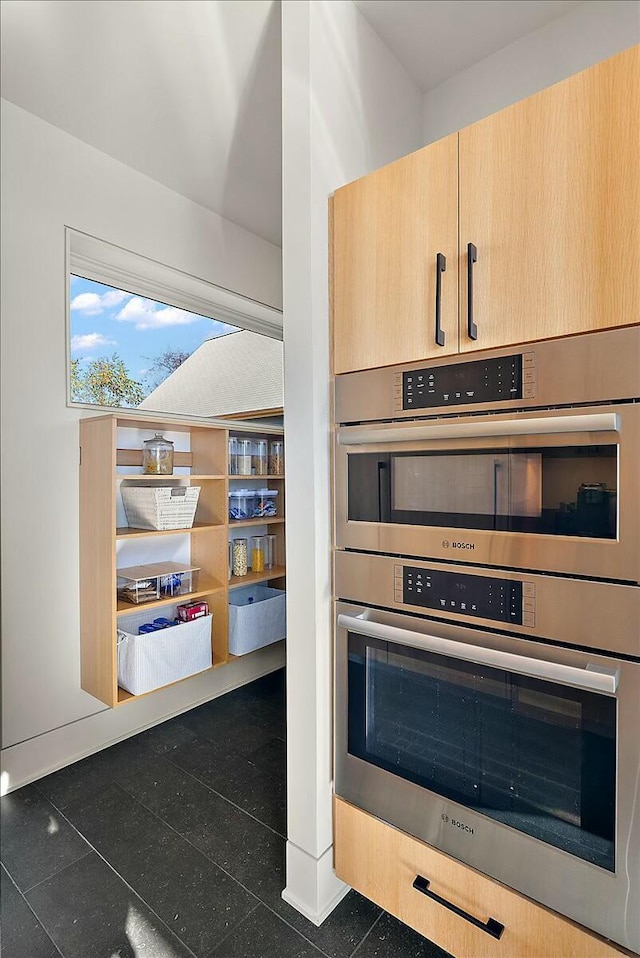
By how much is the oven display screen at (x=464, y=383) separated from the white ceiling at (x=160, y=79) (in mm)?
1312

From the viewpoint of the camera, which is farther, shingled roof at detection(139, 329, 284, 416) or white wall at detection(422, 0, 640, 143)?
shingled roof at detection(139, 329, 284, 416)

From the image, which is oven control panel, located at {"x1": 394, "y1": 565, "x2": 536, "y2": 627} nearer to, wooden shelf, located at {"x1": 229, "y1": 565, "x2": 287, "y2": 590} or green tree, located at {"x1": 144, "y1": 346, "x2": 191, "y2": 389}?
wooden shelf, located at {"x1": 229, "y1": 565, "x2": 287, "y2": 590}

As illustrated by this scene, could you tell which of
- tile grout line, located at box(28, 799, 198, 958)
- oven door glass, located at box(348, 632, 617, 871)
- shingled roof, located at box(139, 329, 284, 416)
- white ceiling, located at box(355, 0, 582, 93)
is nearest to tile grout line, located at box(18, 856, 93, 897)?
tile grout line, located at box(28, 799, 198, 958)

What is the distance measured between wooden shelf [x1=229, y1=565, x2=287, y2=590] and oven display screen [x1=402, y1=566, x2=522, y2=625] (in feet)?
5.14

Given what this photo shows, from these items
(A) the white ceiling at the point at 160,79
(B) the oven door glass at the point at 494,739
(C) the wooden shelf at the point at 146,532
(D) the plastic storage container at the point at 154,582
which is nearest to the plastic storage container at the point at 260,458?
(C) the wooden shelf at the point at 146,532

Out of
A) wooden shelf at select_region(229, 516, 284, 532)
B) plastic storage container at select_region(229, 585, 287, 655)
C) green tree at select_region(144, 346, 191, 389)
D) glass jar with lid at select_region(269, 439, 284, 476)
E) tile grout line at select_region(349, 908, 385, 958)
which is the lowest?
tile grout line at select_region(349, 908, 385, 958)

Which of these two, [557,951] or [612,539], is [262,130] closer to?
[612,539]

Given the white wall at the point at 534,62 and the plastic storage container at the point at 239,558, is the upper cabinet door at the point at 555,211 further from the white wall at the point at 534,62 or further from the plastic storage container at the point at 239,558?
the plastic storage container at the point at 239,558

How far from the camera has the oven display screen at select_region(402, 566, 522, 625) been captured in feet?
3.52

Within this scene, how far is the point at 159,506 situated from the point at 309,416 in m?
1.12

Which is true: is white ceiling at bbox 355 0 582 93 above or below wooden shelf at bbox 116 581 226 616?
above

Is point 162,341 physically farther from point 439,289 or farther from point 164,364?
point 439,289

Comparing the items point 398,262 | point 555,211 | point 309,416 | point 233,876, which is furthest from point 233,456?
point 555,211

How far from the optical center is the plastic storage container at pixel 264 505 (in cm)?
303
